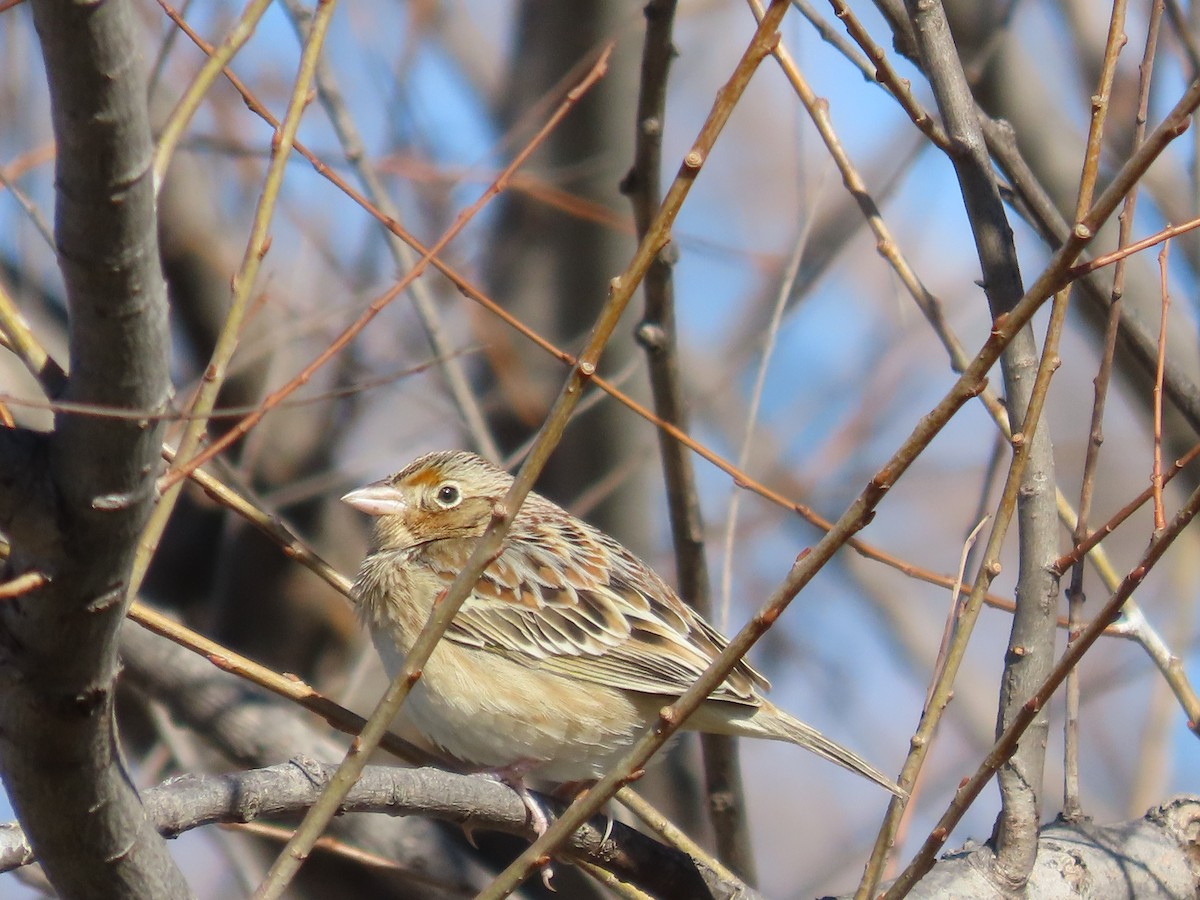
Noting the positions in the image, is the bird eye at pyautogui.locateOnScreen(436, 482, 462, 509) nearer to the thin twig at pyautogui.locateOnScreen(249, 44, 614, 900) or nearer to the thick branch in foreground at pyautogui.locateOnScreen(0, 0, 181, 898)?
the thin twig at pyautogui.locateOnScreen(249, 44, 614, 900)

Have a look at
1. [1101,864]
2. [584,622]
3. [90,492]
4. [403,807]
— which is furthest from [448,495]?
[90,492]

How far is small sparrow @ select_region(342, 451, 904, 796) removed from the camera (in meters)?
4.29

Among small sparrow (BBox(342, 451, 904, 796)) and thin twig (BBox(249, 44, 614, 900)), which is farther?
small sparrow (BBox(342, 451, 904, 796))

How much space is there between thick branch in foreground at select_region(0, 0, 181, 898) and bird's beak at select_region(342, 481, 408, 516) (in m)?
2.85

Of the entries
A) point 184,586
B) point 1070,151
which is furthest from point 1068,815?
point 184,586

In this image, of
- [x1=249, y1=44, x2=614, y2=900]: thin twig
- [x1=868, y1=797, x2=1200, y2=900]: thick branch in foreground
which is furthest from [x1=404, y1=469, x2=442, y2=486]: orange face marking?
[x1=249, y1=44, x2=614, y2=900]: thin twig

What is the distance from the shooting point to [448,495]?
517 cm

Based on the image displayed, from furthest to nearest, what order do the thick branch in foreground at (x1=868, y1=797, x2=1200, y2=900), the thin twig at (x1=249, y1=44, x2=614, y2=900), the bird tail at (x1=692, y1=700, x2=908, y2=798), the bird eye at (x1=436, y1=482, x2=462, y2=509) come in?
the bird eye at (x1=436, y1=482, x2=462, y2=509) → the bird tail at (x1=692, y1=700, x2=908, y2=798) → the thick branch in foreground at (x1=868, y1=797, x2=1200, y2=900) → the thin twig at (x1=249, y1=44, x2=614, y2=900)

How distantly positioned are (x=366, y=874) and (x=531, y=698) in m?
2.42

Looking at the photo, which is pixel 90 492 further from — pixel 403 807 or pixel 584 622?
pixel 584 622

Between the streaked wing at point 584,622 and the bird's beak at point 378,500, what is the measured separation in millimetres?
287

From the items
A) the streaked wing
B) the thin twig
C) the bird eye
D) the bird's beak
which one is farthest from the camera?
the bird eye

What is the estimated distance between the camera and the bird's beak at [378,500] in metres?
5.02

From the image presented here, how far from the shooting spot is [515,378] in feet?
23.8
